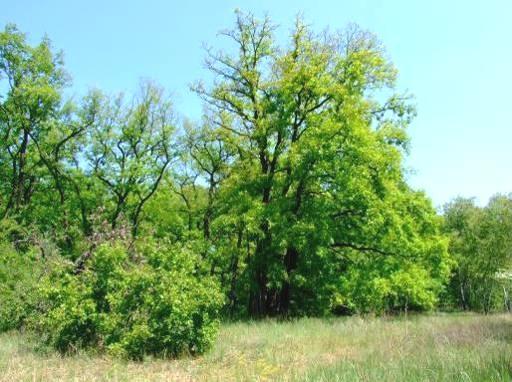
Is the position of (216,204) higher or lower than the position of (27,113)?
lower

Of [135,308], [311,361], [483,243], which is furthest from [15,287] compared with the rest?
[483,243]

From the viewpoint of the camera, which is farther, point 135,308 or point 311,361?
point 135,308

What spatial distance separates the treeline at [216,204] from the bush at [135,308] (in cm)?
4

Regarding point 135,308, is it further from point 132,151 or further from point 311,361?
point 132,151

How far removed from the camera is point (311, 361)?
9.56 meters

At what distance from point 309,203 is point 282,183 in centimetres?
166

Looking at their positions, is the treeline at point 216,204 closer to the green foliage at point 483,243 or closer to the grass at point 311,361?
the grass at point 311,361

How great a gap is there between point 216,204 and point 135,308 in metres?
16.1

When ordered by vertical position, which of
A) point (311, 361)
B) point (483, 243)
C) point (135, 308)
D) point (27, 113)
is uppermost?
point (27, 113)

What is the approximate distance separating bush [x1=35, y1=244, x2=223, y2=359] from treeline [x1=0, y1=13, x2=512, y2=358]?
1.7 inches

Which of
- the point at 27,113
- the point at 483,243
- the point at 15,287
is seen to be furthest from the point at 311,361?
the point at 483,243

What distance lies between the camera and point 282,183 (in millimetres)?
23656

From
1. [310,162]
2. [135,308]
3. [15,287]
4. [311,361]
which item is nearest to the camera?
A: [311,361]

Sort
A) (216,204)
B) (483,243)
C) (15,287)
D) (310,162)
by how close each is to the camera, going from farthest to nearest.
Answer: (483,243), (216,204), (310,162), (15,287)
